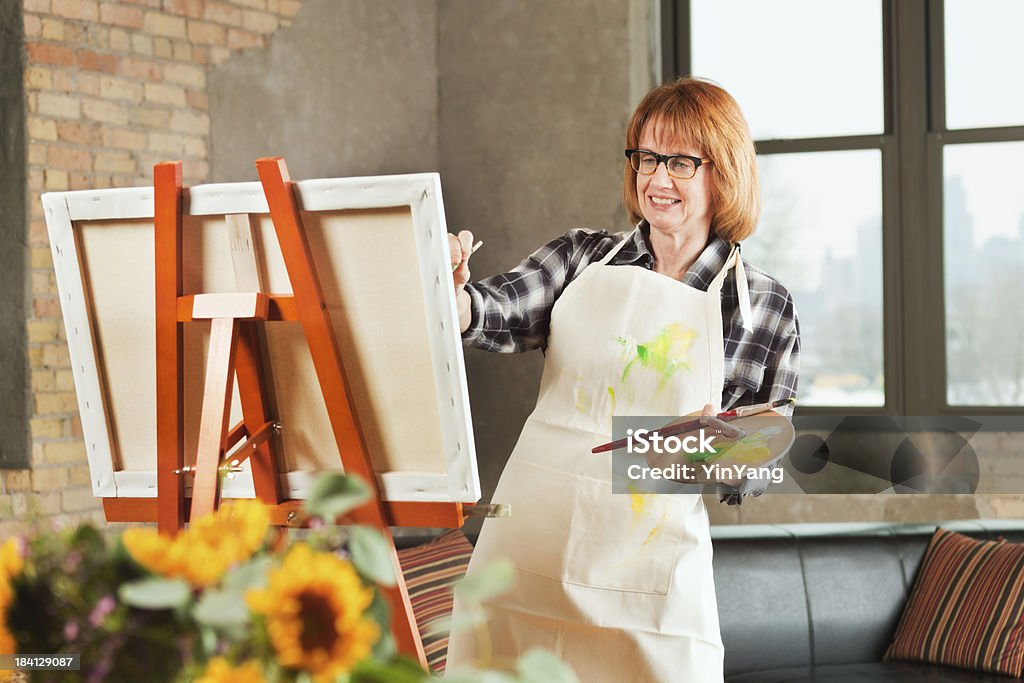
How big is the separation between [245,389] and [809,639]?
228cm

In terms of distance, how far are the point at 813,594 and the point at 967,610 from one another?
414mm

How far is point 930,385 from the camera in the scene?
4348 millimetres

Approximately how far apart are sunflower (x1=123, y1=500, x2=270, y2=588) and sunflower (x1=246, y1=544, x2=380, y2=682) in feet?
0.12

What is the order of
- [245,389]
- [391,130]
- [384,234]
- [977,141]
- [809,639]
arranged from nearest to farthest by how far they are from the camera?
[384,234]
[245,389]
[809,639]
[977,141]
[391,130]

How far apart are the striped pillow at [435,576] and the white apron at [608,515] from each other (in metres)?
1.04

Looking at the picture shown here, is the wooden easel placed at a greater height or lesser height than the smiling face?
lesser

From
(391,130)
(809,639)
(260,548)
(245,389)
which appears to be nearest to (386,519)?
(245,389)

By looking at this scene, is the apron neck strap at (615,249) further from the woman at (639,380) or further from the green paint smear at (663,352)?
the green paint smear at (663,352)

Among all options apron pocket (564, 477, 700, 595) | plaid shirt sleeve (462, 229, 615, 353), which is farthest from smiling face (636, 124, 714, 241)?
apron pocket (564, 477, 700, 595)

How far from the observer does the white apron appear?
5.49 ft

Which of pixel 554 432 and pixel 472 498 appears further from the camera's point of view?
pixel 554 432

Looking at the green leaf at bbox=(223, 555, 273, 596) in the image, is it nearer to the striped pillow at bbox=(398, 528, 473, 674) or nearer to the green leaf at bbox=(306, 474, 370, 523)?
the green leaf at bbox=(306, 474, 370, 523)

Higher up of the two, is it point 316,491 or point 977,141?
point 977,141

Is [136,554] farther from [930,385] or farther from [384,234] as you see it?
[930,385]
